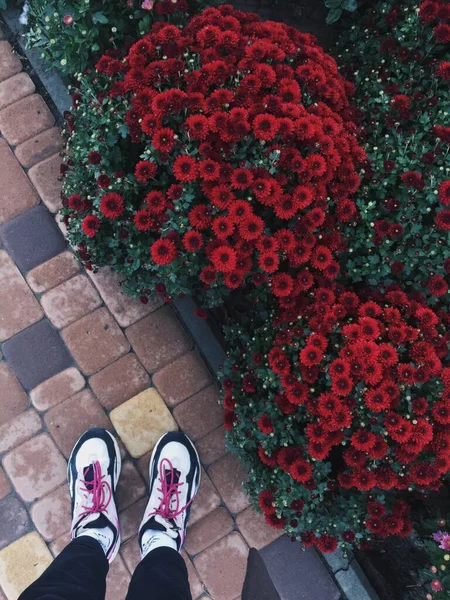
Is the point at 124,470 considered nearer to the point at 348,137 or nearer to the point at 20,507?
the point at 20,507

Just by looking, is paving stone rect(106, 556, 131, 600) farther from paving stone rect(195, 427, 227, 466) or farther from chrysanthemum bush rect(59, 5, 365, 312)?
chrysanthemum bush rect(59, 5, 365, 312)

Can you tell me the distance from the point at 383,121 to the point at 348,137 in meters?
0.34

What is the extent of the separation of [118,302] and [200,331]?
0.46m

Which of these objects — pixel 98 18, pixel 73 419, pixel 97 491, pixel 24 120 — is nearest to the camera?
pixel 98 18

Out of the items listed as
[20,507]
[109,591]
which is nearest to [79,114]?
[20,507]

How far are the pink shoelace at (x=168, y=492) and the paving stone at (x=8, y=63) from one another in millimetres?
2231

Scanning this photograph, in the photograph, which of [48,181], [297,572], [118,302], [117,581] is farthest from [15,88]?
[297,572]

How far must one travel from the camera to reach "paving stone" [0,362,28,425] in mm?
2654

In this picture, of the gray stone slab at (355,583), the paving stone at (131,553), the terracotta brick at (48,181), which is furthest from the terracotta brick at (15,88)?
Result: the gray stone slab at (355,583)

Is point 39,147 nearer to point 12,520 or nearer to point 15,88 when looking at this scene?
point 15,88

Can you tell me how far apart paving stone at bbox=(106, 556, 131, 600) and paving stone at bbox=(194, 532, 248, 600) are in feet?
1.12

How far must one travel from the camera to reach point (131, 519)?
8.56ft

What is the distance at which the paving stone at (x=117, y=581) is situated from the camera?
254 centimetres

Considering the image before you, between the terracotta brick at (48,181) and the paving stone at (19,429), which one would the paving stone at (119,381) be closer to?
the paving stone at (19,429)
